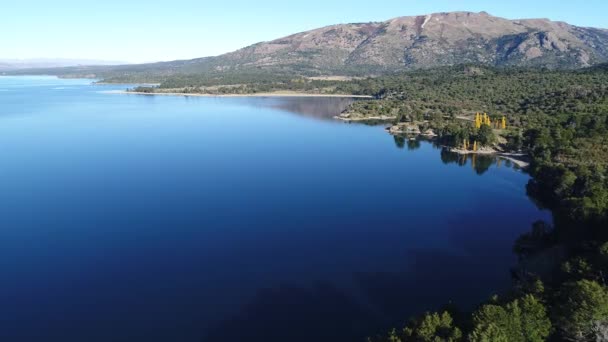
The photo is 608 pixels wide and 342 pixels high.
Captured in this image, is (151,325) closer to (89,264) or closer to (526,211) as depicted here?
(89,264)

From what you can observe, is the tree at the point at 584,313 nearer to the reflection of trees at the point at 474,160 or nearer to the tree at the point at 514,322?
the tree at the point at 514,322

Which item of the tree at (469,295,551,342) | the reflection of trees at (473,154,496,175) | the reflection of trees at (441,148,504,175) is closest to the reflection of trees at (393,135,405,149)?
the reflection of trees at (441,148,504,175)

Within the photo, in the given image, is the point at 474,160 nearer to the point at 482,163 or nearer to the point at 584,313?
the point at 482,163

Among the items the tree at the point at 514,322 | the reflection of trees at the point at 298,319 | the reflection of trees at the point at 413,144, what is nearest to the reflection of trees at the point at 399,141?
the reflection of trees at the point at 413,144

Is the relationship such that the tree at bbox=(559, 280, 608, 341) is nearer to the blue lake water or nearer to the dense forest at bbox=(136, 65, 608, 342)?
the dense forest at bbox=(136, 65, 608, 342)

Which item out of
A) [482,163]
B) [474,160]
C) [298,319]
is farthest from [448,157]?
[298,319]
